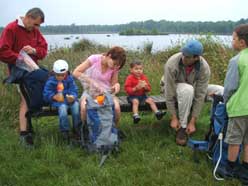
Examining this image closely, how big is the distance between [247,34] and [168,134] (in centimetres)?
208

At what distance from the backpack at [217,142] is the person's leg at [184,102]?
2.22 feet

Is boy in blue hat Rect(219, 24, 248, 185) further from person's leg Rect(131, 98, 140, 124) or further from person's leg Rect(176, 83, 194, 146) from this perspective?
person's leg Rect(131, 98, 140, 124)

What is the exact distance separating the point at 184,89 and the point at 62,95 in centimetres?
161

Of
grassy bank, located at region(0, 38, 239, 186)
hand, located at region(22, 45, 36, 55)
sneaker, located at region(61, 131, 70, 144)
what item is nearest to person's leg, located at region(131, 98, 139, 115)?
grassy bank, located at region(0, 38, 239, 186)

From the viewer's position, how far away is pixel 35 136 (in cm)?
518

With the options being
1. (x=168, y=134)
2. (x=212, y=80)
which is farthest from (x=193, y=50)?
(x=212, y=80)

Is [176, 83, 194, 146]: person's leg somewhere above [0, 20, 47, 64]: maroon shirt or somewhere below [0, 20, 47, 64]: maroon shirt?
below

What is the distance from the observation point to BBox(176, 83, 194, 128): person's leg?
5.14 metres

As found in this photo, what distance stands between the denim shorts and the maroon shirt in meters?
2.69

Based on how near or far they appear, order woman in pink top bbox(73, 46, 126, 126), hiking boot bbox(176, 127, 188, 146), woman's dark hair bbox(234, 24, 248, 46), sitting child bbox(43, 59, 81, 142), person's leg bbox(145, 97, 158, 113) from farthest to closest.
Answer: person's leg bbox(145, 97, 158, 113) → woman in pink top bbox(73, 46, 126, 126) → hiking boot bbox(176, 127, 188, 146) → sitting child bbox(43, 59, 81, 142) → woman's dark hair bbox(234, 24, 248, 46)

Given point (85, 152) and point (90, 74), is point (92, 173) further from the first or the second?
point (90, 74)

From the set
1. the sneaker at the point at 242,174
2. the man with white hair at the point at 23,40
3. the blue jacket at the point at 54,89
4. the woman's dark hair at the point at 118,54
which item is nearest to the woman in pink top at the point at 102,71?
the woman's dark hair at the point at 118,54

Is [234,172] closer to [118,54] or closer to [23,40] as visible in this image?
[118,54]

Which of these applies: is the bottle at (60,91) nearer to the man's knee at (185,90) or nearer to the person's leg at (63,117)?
the person's leg at (63,117)
